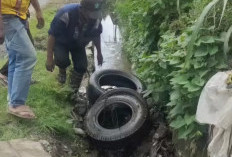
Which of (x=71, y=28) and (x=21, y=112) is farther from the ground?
(x=71, y=28)

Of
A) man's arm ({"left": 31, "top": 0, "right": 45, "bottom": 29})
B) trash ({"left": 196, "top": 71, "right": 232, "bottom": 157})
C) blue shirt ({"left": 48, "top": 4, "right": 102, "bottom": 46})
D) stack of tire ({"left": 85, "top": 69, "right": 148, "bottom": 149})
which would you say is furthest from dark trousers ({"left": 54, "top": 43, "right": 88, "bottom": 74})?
trash ({"left": 196, "top": 71, "right": 232, "bottom": 157})

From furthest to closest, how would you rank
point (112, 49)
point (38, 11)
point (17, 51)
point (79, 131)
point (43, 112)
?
point (112, 49), point (79, 131), point (43, 112), point (38, 11), point (17, 51)

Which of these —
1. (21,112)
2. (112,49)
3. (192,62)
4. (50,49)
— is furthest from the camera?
(112,49)

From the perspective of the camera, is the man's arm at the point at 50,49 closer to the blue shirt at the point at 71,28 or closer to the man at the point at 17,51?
the blue shirt at the point at 71,28

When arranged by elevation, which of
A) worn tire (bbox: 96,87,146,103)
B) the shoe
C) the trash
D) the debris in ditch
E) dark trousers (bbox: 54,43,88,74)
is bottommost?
the debris in ditch

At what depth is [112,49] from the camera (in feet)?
31.4

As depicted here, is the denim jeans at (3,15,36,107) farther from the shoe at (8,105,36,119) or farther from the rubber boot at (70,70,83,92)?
the rubber boot at (70,70,83,92)

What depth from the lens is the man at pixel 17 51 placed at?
4.32m

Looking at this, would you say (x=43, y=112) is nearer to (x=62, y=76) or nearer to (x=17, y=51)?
(x=17, y=51)

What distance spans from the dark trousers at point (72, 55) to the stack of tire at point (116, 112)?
264mm

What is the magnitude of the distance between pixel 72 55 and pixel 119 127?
1.46 metres

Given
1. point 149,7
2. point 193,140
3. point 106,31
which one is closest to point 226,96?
point 193,140

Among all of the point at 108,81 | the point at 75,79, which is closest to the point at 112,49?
the point at 108,81

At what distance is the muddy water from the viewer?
27.6 feet
